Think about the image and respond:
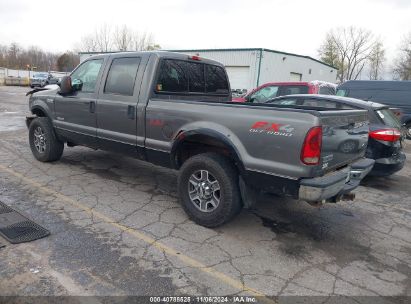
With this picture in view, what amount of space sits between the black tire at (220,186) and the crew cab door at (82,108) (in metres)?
1.97

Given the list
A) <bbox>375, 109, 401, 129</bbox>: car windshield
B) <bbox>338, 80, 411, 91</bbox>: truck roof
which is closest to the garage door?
<bbox>338, 80, 411, 91</bbox>: truck roof

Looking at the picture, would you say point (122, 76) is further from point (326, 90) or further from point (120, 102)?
point (326, 90)

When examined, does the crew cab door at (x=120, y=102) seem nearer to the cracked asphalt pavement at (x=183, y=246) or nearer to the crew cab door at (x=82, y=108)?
the crew cab door at (x=82, y=108)

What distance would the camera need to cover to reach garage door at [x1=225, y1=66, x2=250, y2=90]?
26.5m

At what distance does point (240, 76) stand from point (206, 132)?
949 inches

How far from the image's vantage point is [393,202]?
207 inches

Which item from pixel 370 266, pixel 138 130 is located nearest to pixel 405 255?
pixel 370 266

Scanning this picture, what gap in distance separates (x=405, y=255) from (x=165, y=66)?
356cm

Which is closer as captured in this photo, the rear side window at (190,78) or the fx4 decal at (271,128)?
the fx4 decal at (271,128)

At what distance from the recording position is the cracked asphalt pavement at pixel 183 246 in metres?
2.84

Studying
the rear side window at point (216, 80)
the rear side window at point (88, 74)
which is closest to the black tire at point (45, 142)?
the rear side window at point (88, 74)

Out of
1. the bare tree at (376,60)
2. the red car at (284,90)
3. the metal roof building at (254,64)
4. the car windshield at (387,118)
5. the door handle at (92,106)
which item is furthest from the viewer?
the bare tree at (376,60)

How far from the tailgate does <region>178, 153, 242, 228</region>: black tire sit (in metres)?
0.96

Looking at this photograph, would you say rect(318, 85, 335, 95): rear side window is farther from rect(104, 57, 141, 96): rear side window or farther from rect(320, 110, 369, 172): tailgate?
rect(104, 57, 141, 96): rear side window
